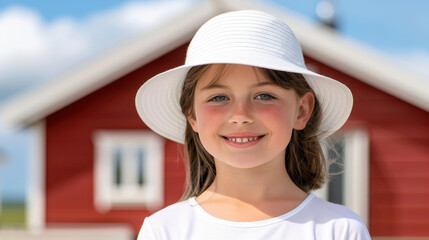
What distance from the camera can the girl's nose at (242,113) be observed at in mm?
2439

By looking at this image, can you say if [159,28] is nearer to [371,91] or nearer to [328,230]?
[371,91]

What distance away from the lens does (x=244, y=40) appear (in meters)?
2.51

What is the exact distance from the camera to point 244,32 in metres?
2.53

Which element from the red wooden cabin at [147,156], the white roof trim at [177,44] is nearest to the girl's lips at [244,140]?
the white roof trim at [177,44]

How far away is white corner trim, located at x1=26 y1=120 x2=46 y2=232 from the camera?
1165 cm

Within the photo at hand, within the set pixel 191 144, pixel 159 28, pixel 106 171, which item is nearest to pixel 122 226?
pixel 106 171

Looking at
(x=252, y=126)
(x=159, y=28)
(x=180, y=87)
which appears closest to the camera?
(x=252, y=126)

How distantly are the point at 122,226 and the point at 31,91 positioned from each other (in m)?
2.78

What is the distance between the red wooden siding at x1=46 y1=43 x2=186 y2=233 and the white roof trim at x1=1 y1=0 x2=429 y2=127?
0.23 meters

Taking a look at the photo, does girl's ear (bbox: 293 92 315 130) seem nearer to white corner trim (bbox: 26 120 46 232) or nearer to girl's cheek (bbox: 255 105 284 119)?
girl's cheek (bbox: 255 105 284 119)

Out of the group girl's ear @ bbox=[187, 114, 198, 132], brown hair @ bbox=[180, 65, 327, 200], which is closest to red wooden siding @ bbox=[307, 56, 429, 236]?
brown hair @ bbox=[180, 65, 327, 200]

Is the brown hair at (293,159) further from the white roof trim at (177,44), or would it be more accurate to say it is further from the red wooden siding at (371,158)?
the red wooden siding at (371,158)

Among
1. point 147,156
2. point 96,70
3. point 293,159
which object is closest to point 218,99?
point 293,159

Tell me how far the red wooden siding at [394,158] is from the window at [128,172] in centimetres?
357
